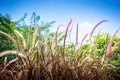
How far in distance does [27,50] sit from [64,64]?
451 millimetres

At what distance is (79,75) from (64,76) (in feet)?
0.61

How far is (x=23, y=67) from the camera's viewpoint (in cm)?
259

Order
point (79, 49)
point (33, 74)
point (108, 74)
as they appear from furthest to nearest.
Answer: point (108, 74), point (79, 49), point (33, 74)

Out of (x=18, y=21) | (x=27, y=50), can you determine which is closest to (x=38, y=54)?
(x=27, y=50)

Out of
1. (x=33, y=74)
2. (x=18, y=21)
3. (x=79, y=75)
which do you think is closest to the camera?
(x=33, y=74)

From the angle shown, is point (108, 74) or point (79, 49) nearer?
point (79, 49)

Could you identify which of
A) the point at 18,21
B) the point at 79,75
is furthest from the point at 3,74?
the point at 18,21

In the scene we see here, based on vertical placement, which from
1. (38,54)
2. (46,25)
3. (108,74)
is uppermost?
(46,25)

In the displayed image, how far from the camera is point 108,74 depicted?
122 inches

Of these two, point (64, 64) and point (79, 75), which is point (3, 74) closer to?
point (64, 64)

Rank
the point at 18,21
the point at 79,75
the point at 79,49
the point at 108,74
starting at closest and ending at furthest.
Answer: the point at 79,75, the point at 79,49, the point at 108,74, the point at 18,21

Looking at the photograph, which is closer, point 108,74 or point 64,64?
point 64,64

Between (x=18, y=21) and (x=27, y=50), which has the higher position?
(x=18, y=21)

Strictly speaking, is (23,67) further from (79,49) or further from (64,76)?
(79,49)
